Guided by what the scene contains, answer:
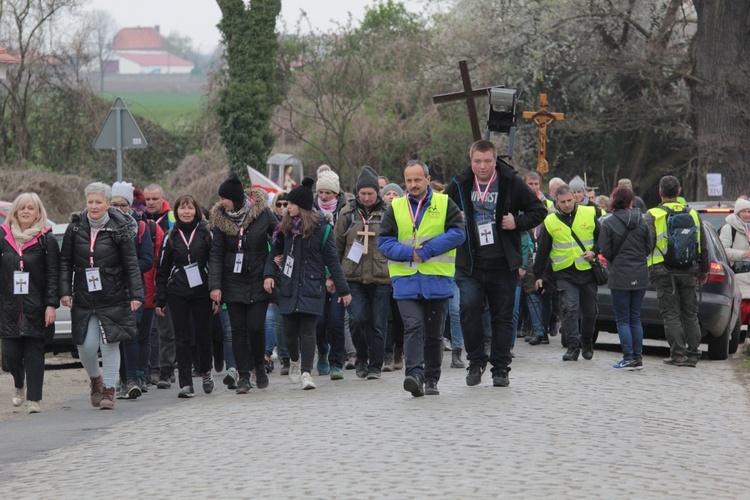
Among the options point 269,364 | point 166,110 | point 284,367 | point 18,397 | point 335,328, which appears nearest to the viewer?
point 18,397

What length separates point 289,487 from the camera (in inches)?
287

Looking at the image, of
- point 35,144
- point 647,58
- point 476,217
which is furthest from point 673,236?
point 35,144

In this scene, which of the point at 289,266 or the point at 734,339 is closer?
the point at 289,266

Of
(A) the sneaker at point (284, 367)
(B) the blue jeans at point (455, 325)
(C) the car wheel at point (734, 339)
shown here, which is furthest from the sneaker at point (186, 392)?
(C) the car wheel at point (734, 339)

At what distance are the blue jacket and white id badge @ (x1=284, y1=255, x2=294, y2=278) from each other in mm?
1488

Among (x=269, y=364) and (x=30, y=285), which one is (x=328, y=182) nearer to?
A: (x=269, y=364)

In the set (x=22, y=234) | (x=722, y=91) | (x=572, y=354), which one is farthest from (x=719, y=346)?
(x=722, y=91)

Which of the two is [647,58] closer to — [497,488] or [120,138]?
[120,138]

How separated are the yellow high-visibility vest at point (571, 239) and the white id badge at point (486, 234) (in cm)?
363

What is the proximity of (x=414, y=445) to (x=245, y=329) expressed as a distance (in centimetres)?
419

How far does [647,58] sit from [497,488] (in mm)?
29458

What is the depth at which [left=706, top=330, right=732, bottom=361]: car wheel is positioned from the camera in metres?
16.2

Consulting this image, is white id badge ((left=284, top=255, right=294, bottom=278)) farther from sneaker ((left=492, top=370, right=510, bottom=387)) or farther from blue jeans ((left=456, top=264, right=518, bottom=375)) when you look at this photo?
sneaker ((left=492, top=370, right=510, bottom=387))

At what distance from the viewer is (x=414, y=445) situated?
8531mm
